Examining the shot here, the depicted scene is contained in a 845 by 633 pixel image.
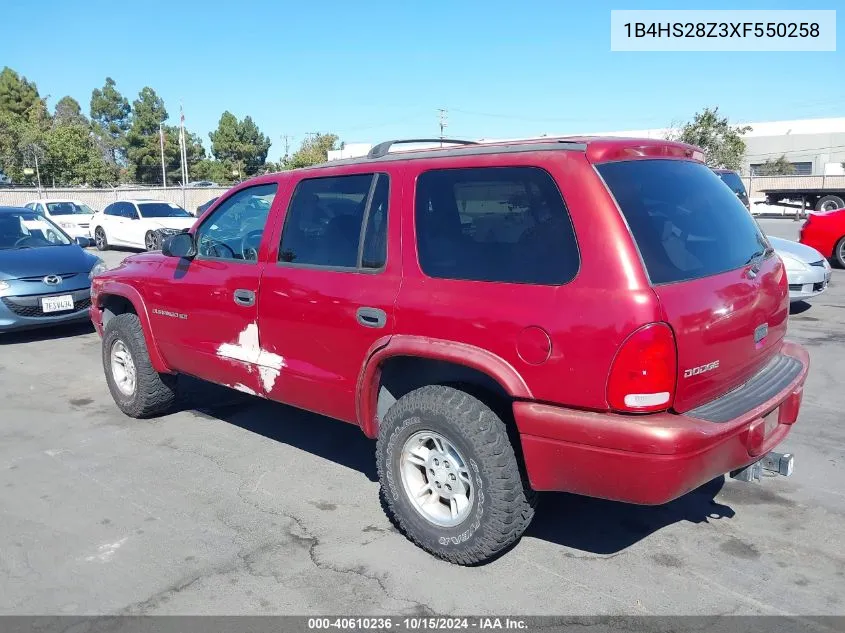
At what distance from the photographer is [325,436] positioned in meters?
5.38

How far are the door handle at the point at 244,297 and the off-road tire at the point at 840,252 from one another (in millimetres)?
12463

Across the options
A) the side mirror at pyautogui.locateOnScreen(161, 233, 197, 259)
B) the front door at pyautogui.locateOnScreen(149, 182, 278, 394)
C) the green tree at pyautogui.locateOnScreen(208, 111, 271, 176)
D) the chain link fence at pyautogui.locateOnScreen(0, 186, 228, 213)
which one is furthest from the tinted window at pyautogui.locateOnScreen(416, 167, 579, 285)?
the green tree at pyautogui.locateOnScreen(208, 111, 271, 176)

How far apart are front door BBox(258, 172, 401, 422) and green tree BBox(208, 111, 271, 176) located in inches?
2772

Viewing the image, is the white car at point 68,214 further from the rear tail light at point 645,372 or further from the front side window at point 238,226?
the rear tail light at point 645,372

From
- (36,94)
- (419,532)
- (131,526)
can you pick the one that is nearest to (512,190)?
(419,532)

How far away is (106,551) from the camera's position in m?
3.71

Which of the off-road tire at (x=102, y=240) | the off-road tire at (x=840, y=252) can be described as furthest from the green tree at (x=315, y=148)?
the off-road tire at (x=840, y=252)

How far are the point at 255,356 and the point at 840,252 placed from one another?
1254 cm

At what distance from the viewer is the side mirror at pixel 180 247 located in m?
4.95

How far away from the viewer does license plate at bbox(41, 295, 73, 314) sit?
863cm

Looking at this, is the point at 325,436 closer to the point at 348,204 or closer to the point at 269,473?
the point at 269,473

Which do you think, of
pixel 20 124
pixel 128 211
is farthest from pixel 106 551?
pixel 20 124

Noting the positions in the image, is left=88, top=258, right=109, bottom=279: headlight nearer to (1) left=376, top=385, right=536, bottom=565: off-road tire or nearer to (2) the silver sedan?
(1) left=376, top=385, right=536, bottom=565: off-road tire

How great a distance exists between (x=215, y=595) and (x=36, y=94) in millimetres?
68983
